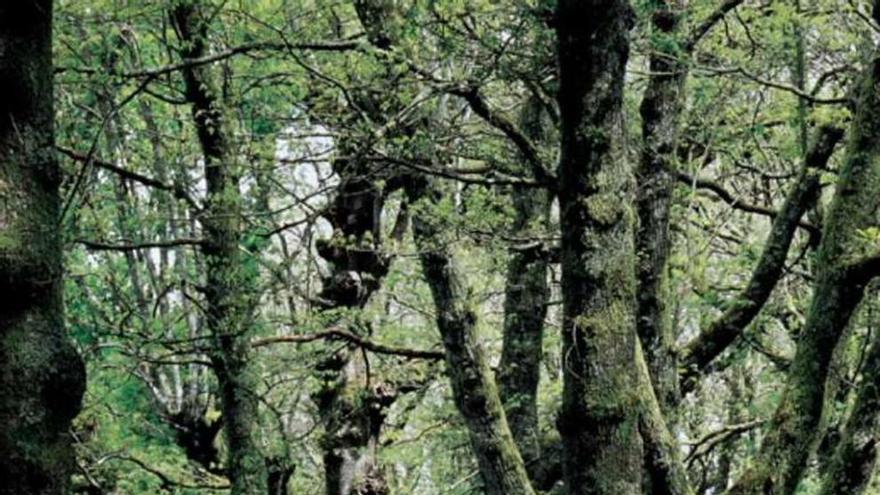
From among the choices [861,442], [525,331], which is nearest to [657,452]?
[861,442]

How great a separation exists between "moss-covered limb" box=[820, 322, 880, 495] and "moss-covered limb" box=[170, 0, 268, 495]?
3.46m

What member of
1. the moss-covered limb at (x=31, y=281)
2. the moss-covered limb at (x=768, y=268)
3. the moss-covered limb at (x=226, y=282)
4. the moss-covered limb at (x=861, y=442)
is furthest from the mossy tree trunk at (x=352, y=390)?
the moss-covered limb at (x=31, y=281)

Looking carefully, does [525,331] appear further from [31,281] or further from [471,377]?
[31,281]

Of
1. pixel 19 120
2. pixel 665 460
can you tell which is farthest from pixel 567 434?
pixel 19 120

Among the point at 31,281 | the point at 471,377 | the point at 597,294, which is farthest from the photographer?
the point at 471,377

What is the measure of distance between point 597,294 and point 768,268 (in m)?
2.99

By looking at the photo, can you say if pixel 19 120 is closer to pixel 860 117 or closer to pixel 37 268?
pixel 37 268

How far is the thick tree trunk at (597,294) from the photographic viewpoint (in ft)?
12.0

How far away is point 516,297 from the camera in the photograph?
26.4 ft

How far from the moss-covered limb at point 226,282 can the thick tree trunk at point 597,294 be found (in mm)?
2707

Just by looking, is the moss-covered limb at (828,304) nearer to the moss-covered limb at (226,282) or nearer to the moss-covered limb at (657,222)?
the moss-covered limb at (657,222)

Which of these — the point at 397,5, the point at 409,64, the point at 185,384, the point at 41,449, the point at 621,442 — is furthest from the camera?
the point at 185,384

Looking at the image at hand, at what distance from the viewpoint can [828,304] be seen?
5070 millimetres

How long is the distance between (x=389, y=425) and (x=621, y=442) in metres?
6.75
